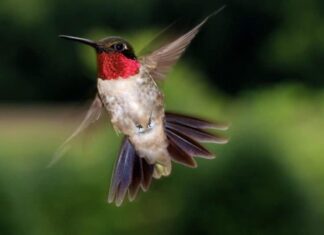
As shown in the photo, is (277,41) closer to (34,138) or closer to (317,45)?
(317,45)

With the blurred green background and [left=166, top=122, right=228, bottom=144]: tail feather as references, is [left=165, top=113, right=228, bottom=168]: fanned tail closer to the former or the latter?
[left=166, top=122, right=228, bottom=144]: tail feather

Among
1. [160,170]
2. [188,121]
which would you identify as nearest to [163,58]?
[188,121]

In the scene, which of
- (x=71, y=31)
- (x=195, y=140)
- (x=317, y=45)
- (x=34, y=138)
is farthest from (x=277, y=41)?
(x=195, y=140)

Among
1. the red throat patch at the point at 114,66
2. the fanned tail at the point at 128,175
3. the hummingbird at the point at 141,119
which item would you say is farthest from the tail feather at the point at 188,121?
the red throat patch at the point at 114,66

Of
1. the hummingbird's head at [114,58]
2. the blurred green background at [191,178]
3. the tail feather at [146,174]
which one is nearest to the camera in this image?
the hummingbird's head at [114,58]

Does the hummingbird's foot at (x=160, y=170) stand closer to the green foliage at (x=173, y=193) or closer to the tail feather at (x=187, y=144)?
the tail feather at (x=187, y=144)

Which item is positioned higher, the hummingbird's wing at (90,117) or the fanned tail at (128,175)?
the hummingbird's wing at (90,117)

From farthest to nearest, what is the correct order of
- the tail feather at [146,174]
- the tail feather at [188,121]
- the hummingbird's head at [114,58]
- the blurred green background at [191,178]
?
the blurred green background at [191,178] < the tail feather at [188,121] < the tail feather at [146,174] < the hummingbird's head at [114,58]

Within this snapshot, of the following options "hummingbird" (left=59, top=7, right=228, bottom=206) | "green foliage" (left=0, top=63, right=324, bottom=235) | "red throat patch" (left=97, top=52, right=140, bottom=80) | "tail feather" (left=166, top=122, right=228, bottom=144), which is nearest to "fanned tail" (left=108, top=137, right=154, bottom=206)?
"hummingbird" (left=59, top=7, right=228, bottom=206)

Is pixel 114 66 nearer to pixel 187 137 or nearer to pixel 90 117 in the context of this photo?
pixel 90 117
